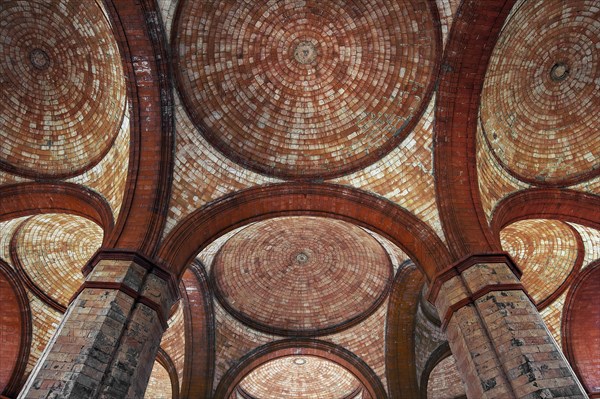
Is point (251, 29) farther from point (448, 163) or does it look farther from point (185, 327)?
point (185, 327)

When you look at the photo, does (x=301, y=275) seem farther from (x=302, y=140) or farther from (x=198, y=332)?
(x=302, y=140)

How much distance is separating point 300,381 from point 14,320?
10338 mm

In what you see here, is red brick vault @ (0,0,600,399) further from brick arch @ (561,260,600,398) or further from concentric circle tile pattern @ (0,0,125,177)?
brick arch @ (561,260,600,398)

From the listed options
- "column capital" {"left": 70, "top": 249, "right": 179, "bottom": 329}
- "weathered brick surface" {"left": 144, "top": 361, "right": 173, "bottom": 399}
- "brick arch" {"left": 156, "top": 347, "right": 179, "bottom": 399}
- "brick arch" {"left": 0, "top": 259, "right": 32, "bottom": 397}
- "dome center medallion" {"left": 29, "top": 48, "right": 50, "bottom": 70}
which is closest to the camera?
"column capital" {"left": 70, "top": 249, "right": 179, "bottom": 329}

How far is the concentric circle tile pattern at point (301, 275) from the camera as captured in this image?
43.1 ft

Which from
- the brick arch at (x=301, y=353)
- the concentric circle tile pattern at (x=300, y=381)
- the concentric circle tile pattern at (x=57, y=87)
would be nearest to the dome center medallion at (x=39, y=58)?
the concentric circle tile pattern at (x=57, y=87)

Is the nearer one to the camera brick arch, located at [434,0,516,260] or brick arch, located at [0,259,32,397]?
brick arch, located at [434,0,516,260]

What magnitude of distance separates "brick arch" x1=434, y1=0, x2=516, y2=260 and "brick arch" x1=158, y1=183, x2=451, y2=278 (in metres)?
0.61

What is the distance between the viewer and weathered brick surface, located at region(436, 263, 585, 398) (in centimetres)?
603

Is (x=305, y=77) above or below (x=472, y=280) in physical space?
above

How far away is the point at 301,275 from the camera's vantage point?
46.5 feet

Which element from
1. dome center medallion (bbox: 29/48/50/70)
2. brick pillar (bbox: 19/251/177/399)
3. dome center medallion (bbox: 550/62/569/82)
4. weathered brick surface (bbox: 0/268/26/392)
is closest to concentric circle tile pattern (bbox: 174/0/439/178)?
dome center medallion (bbox: 550/62/569/82)

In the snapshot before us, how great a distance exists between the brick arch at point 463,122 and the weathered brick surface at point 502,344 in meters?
0.77

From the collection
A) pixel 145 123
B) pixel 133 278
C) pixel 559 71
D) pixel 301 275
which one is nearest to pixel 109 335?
pixel 133 278
